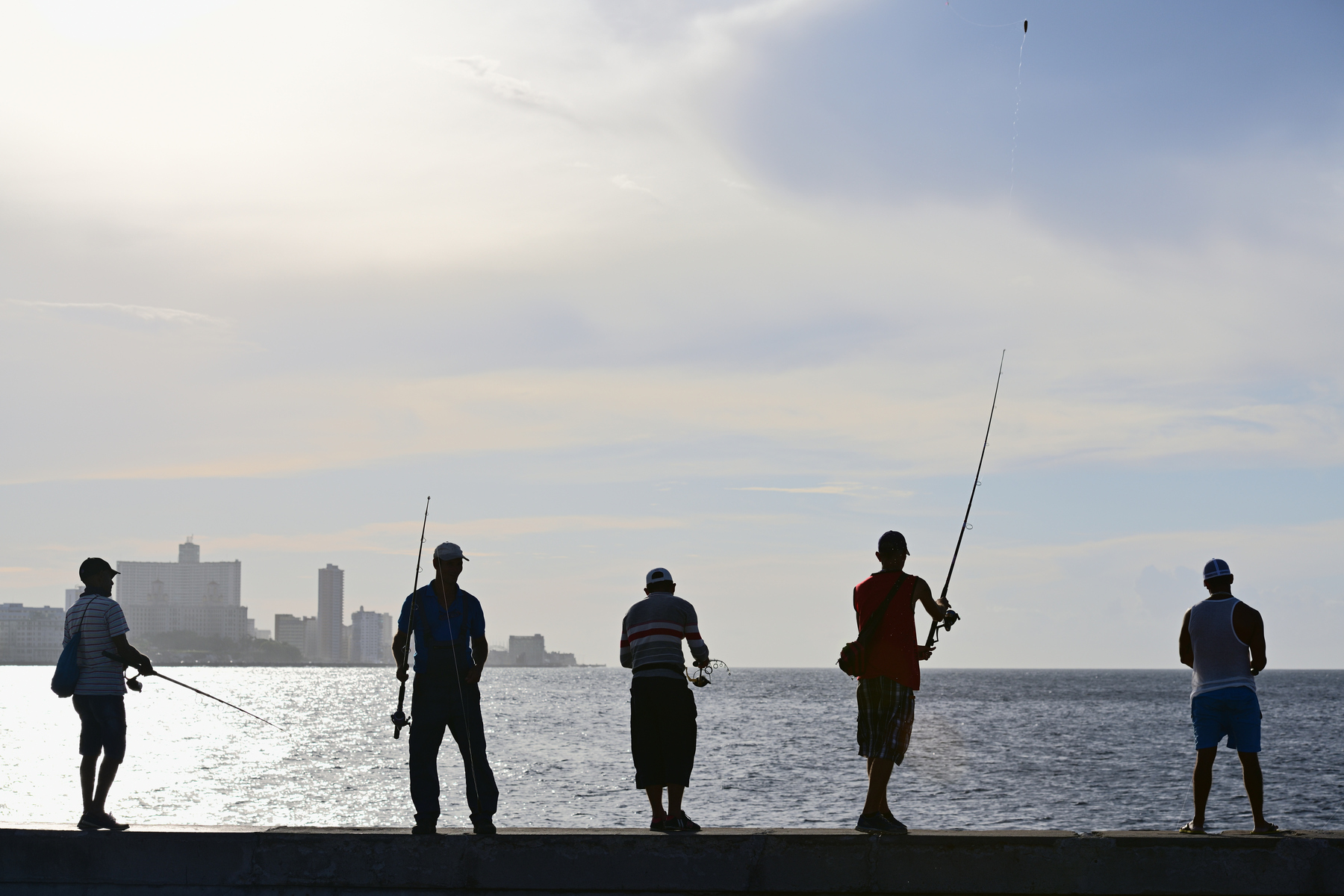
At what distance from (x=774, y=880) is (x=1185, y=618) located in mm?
3106

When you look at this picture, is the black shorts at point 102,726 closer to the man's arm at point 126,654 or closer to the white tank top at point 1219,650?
the man's arm at point 126,654

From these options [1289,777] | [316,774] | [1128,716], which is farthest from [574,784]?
[1128,716]

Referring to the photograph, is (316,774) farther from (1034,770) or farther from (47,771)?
(1034,770)

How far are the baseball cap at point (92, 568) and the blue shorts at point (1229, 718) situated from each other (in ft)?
22.5

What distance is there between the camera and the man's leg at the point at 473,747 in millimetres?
7543

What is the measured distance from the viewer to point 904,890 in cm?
672

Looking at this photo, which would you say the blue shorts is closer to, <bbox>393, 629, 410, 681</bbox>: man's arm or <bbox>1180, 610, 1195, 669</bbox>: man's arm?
<bbox>1180, 610, 1195, 669</bbox>: man's arm

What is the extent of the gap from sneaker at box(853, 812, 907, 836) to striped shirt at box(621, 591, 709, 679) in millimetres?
1426

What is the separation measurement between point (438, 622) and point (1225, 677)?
15.7 feet

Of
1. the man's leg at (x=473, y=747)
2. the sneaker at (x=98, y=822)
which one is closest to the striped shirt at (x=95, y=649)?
the sneaker at (x=98, y=822)

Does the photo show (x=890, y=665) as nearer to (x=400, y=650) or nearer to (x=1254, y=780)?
(x=1254, y=780)

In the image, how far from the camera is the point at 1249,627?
7.57 m

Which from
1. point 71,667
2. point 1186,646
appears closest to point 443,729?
point 71,667

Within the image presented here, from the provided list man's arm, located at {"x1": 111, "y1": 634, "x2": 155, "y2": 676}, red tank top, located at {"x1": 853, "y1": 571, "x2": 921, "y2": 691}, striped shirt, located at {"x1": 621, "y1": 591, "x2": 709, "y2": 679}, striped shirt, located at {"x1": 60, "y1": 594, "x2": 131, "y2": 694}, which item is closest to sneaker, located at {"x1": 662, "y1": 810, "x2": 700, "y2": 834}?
striped shirt, located at {"x1": 621, "y1": 591, "x2": 709, "y2": 679}
